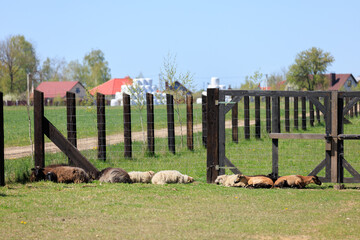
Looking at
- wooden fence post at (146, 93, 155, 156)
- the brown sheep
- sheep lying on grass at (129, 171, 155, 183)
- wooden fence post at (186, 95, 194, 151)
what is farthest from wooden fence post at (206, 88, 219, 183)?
wooden fence post at (186, 95, 194, 151)

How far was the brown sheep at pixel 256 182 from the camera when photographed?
1177 cm

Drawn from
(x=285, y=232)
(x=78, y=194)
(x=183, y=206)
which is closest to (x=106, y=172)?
(x=78, y=194)

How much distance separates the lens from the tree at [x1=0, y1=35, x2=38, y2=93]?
104875mm

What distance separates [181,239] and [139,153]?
953 centimetres

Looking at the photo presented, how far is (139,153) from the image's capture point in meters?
16.5

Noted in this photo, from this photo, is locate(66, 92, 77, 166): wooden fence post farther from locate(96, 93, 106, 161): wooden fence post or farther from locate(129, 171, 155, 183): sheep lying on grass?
locate(129, 171, 155, 183): sheep lying on grass

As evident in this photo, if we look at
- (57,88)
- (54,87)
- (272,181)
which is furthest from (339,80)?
(272,181)

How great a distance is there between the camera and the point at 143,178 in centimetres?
1235

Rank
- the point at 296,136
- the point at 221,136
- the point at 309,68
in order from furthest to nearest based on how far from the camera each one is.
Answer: the point at 309,68 < the point at 221,136 < the point at 296,136

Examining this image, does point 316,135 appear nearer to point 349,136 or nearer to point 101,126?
point 349,136

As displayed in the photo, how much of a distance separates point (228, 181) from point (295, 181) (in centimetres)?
158

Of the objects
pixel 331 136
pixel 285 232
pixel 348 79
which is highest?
pixel 348 79

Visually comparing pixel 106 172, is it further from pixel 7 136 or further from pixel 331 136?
pixel 7 136

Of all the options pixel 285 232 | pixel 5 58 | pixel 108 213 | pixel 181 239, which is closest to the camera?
pixel 181 239
